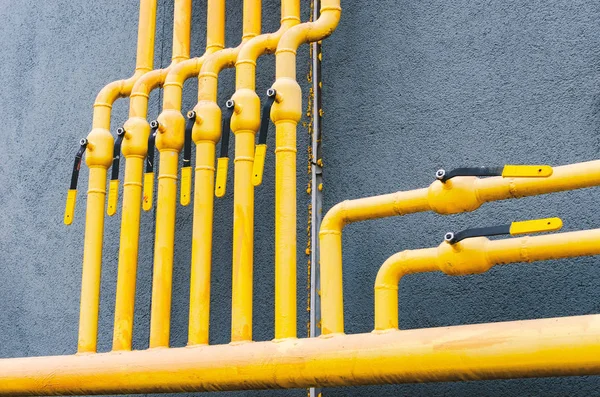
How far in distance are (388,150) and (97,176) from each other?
3.79ft

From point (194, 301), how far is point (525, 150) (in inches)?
49.7

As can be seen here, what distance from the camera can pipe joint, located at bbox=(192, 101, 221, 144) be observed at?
133 inches

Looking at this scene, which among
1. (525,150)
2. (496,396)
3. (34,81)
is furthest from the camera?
(34,81)

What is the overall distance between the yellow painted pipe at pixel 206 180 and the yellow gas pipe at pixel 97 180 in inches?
17.3

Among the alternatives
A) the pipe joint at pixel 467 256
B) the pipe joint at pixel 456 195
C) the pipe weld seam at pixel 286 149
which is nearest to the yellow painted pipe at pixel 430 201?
the pipe joint at pixel 456 195

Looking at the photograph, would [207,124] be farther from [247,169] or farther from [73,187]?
[73,187]

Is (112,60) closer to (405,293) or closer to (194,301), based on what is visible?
(194,301)

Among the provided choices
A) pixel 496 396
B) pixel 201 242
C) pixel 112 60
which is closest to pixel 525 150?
pixel 496 396

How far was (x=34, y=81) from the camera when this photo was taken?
449 centimetres

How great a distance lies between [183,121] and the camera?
Result: 350cm

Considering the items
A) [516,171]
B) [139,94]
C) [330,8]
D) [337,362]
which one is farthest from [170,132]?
[516,171]

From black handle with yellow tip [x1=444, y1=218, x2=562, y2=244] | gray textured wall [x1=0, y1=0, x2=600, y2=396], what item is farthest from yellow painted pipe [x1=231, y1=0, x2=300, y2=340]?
black handle with yellow tip [x1=444, y1=218, x2=562, y2=244]

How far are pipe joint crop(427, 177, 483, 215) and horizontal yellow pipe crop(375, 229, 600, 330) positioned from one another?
10 cm

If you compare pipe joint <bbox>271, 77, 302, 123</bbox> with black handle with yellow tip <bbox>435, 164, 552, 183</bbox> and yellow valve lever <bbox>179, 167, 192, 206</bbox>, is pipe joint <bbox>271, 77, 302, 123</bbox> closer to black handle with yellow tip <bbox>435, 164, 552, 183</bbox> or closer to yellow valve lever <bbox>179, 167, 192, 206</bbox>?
yellow valve lever <bbox>179, 167, 192, 206</bbox>
